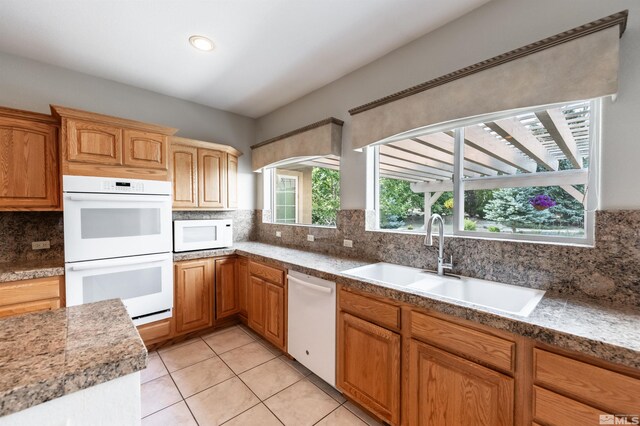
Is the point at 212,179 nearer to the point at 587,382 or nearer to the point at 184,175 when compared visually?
the point at 184,175

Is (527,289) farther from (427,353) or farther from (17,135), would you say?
(17,135)

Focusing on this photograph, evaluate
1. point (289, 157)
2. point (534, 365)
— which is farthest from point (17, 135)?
point (534, 365)

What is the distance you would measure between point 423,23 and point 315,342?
2.37 metres

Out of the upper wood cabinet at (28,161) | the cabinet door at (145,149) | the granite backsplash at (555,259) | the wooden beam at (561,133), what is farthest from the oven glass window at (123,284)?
the wooden beam at (561,133)

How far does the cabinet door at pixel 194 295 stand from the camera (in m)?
2.61

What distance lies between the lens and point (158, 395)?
6.29 ft

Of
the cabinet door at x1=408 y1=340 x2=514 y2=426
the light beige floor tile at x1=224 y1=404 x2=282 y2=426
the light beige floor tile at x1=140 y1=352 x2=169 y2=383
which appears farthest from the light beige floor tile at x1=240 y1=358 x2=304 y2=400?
the cabinet door at x1=408 y1=340 x2=514 y2=426

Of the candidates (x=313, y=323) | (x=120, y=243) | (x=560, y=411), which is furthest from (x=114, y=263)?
(x=560, y=411)

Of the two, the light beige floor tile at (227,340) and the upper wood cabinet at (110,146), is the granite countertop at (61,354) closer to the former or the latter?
the upper wood cabinet at (110,146)

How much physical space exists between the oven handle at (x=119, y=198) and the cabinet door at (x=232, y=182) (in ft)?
2.63

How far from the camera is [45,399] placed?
0.58 metres

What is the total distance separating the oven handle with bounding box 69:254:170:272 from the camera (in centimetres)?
205

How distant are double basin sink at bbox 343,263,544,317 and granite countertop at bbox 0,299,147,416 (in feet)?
4.26

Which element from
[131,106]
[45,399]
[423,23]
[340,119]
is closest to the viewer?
[45,399]
